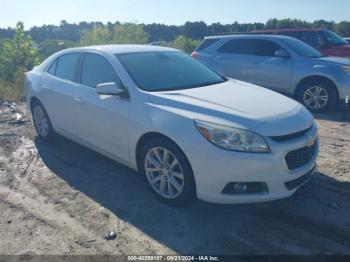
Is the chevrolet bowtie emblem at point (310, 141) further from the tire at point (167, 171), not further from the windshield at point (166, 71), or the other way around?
the windshield at point (166, 71)

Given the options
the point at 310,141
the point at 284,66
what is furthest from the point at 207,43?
the point at 310,141

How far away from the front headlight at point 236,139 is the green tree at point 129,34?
24821mm

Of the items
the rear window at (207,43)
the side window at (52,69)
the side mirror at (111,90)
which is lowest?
the side mirror at (111,90)

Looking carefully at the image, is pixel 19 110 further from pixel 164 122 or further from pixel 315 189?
pixel 315 189

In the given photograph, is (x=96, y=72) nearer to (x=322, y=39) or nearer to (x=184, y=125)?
(x=184, y=125)

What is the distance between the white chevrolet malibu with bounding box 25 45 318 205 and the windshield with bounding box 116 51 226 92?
14 mm

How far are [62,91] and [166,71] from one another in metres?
1.68

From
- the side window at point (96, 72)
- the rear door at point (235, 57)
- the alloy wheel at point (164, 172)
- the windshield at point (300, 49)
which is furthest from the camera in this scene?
the rear door at point (235, 57)

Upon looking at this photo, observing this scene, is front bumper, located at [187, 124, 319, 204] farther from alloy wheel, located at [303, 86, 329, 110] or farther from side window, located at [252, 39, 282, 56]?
side window, located at [252, 39, 282, 56]

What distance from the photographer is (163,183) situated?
400cm

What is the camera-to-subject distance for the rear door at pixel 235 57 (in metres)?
9.24

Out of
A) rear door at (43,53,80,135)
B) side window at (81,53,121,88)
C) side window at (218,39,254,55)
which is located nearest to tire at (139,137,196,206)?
side window at (81,53,121,88)

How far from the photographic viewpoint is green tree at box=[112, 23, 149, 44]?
27531mm

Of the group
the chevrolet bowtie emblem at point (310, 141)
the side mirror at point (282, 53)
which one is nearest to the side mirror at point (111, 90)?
the chevrolet bowtie emblem at point (310, 141)
